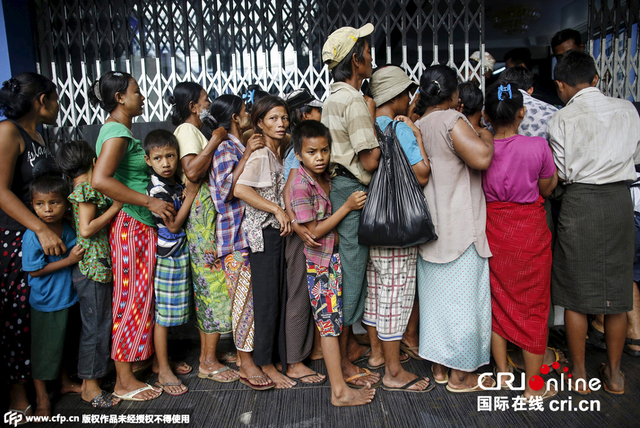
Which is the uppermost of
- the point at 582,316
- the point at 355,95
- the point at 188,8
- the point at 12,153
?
the point at 188,8

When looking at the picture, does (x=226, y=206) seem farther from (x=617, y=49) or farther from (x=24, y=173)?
(x=617, y=49)

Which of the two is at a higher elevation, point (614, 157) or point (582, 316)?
point (614, 157)

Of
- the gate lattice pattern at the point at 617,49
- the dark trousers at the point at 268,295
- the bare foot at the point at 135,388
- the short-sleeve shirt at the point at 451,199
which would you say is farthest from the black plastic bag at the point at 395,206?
the gate lattice pattern at the point at 617,49

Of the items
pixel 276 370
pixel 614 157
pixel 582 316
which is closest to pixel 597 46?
pixel 614 157

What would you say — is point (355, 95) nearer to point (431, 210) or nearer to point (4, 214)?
point (431, 210)

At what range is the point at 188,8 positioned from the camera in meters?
4.24

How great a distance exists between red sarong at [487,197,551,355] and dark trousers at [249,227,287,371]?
1.30m

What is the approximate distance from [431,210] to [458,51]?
6677 millimetres

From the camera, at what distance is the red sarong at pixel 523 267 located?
227cm

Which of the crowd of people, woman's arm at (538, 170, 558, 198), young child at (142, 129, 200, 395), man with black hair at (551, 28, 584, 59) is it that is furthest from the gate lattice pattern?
young child at (142, 129, 200, 395)

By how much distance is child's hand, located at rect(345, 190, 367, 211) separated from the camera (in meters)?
2.23

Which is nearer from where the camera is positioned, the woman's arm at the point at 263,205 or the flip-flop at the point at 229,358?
the woman's arm at the point at 263,205

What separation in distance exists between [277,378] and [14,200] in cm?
188

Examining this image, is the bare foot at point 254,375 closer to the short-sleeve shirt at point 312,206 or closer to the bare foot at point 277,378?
the bare foot at point 277,378
